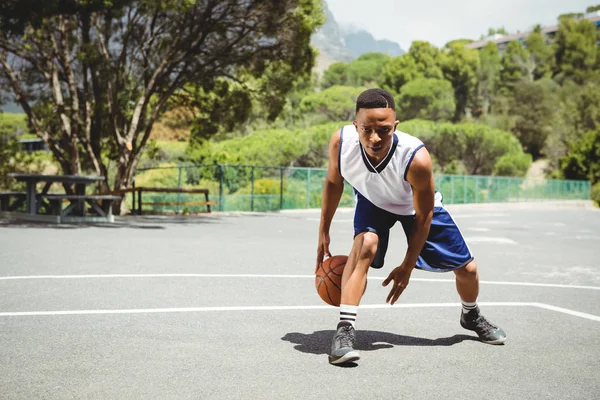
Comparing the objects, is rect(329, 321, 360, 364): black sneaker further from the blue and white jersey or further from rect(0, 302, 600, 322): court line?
rect(0, 302, 600, 322): court line

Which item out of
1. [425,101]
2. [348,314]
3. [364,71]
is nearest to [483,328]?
[348,314]

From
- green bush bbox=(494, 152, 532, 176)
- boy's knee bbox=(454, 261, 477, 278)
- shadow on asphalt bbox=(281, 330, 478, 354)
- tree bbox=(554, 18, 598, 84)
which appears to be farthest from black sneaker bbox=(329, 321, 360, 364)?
tree bbox=(554, 18, 598, 84)

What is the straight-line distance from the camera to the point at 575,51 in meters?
103

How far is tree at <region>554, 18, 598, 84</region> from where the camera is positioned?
9994 cm

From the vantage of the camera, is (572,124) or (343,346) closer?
(343,346)

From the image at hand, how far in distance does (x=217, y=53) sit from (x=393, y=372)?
66.9 ft

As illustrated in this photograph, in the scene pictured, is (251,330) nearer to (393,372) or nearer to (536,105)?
(393,372)

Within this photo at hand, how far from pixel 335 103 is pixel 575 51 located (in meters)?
55.5

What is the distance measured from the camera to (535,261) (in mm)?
10844

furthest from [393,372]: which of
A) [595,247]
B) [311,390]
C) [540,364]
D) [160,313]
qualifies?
[595,247]

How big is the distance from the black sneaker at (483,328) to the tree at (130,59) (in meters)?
17.7

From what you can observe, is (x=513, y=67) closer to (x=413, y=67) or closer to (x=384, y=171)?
(x=413, y=67)

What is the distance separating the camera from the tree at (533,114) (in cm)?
8006

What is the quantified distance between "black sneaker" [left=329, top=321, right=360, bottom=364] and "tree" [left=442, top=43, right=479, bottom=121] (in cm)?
8399
